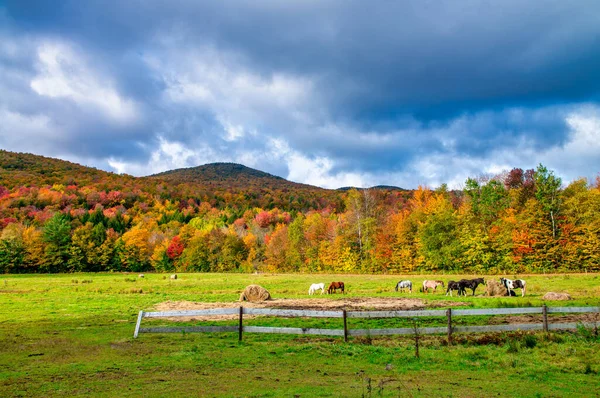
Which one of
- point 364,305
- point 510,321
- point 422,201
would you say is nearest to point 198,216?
point 422,201

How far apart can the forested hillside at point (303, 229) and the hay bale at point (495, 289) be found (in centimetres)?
3067

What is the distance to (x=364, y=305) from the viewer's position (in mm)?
25578

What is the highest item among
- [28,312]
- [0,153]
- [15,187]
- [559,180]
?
[0,153]

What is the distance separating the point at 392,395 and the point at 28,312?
25972mm

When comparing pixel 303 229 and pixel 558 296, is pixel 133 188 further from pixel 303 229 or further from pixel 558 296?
pixel 558 296

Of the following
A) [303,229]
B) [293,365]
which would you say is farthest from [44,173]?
[293,365]

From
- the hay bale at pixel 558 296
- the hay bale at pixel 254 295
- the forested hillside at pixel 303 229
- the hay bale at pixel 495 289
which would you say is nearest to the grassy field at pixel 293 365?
the hay bale at pixel 558 296

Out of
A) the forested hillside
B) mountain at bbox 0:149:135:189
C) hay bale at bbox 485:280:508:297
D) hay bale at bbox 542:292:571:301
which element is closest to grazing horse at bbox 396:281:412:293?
hay bale at bbox 485:280:508:297

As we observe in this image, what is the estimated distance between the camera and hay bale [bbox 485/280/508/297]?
93.8 feet

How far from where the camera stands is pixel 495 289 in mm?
28953

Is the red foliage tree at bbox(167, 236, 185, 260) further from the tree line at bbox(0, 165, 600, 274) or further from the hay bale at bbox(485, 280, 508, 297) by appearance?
the hay bale at bbox(485, 280, 508, 297)

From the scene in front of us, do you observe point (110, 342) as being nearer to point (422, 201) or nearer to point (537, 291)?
point (537, 291)

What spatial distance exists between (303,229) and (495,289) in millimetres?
67948

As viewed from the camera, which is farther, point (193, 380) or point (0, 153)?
point (0, 153)
